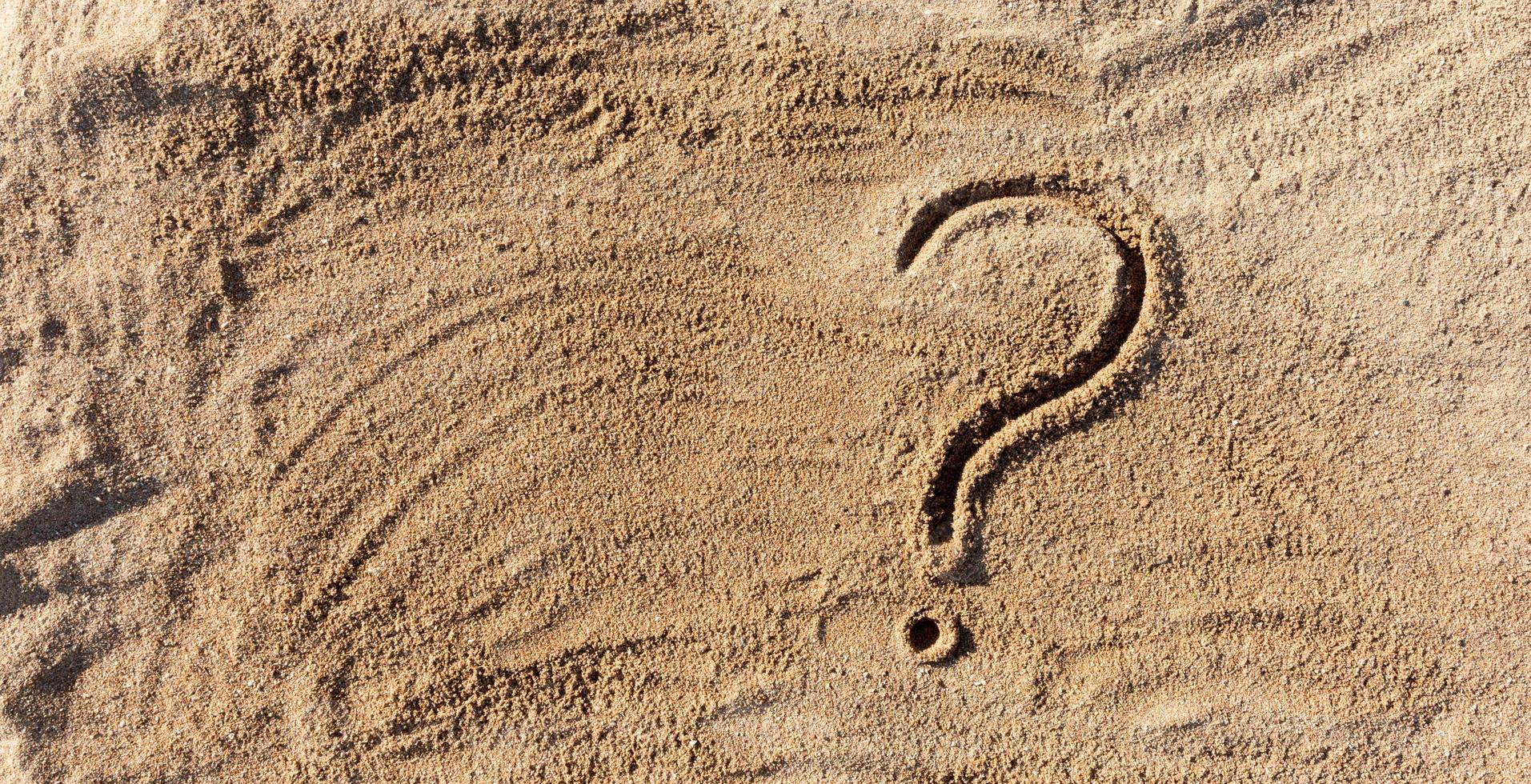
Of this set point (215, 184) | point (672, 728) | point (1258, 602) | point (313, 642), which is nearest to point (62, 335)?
point (215, 184)

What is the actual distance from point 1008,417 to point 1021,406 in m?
0.05

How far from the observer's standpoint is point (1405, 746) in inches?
91.0

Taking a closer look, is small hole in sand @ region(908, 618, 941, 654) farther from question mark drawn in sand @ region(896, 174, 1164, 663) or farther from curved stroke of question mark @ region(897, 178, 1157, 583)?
curved stroke of question mark @ region(897, 178, 1157, 583)

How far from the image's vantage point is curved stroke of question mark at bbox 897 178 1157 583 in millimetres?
2293

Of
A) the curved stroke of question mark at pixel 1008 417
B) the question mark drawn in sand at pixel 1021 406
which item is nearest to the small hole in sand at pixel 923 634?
the question mark drawn in sand at pixel 1021 406

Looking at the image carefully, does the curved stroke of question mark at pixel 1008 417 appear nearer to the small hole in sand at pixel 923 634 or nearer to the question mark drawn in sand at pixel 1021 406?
the question mark drawn in sand at pixel 1021 406

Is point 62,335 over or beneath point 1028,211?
beneath

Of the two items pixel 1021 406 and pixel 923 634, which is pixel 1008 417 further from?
pixel 923 634

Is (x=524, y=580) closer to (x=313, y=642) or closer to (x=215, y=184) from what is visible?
(x=313, y=642)

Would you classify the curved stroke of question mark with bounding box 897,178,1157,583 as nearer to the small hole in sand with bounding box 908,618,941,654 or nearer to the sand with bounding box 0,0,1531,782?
the sand with bounding box 0,0,1531,782

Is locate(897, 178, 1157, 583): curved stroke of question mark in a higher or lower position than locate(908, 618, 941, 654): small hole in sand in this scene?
higher

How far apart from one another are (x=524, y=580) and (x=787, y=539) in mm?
727

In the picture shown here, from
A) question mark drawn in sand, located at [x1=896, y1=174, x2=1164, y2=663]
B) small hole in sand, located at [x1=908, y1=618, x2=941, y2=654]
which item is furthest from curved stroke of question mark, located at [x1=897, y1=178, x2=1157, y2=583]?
small hole in sand, located at [x1=908, y1=618, x2=941, y2=654]

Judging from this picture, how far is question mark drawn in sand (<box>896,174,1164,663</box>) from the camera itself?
2.29 m
